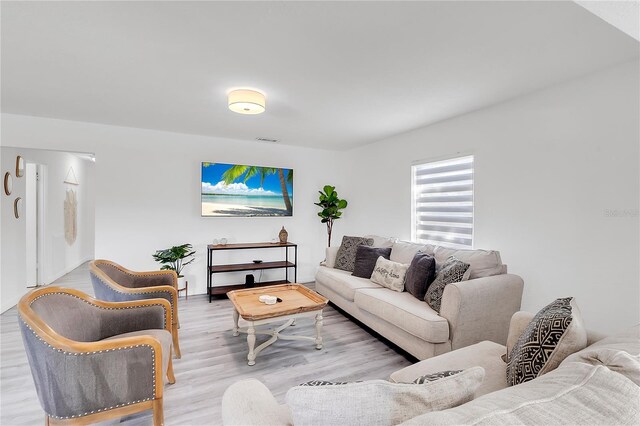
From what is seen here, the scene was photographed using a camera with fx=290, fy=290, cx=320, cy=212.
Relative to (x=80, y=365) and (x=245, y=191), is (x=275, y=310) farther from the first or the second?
(x=245, y=191)

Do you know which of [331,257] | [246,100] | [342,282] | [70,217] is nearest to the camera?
[246,100]

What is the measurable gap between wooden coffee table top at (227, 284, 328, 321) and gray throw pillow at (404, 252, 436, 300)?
0.87 m

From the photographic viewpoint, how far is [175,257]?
12.9 feet

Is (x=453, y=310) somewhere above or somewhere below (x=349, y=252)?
below

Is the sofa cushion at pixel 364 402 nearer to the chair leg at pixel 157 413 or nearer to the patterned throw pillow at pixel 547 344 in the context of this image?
the patterned throw pillow at pixel 547 344

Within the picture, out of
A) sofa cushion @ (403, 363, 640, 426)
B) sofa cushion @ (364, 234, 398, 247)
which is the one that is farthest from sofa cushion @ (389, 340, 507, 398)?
sofa cushion @ (364, 234, 398, 247)

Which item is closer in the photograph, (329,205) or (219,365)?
(219,365)

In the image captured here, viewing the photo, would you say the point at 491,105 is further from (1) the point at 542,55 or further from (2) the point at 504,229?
(2) the point at 504,229

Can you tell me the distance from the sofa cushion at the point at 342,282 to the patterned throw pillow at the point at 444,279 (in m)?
0.72

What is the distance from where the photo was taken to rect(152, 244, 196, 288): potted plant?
3910 millimetres

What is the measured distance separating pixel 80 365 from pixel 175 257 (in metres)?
2.62

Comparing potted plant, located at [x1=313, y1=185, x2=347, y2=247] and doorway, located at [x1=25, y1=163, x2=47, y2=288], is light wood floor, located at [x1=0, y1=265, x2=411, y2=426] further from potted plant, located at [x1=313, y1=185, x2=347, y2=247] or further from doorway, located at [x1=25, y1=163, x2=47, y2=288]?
potted plant, located at [x1=313, y1=185, x2=347, y2=247]

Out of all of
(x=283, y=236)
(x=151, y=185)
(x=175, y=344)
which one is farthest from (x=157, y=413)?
(x=151, y=185)

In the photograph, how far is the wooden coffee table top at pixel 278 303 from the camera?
2.48 meters
